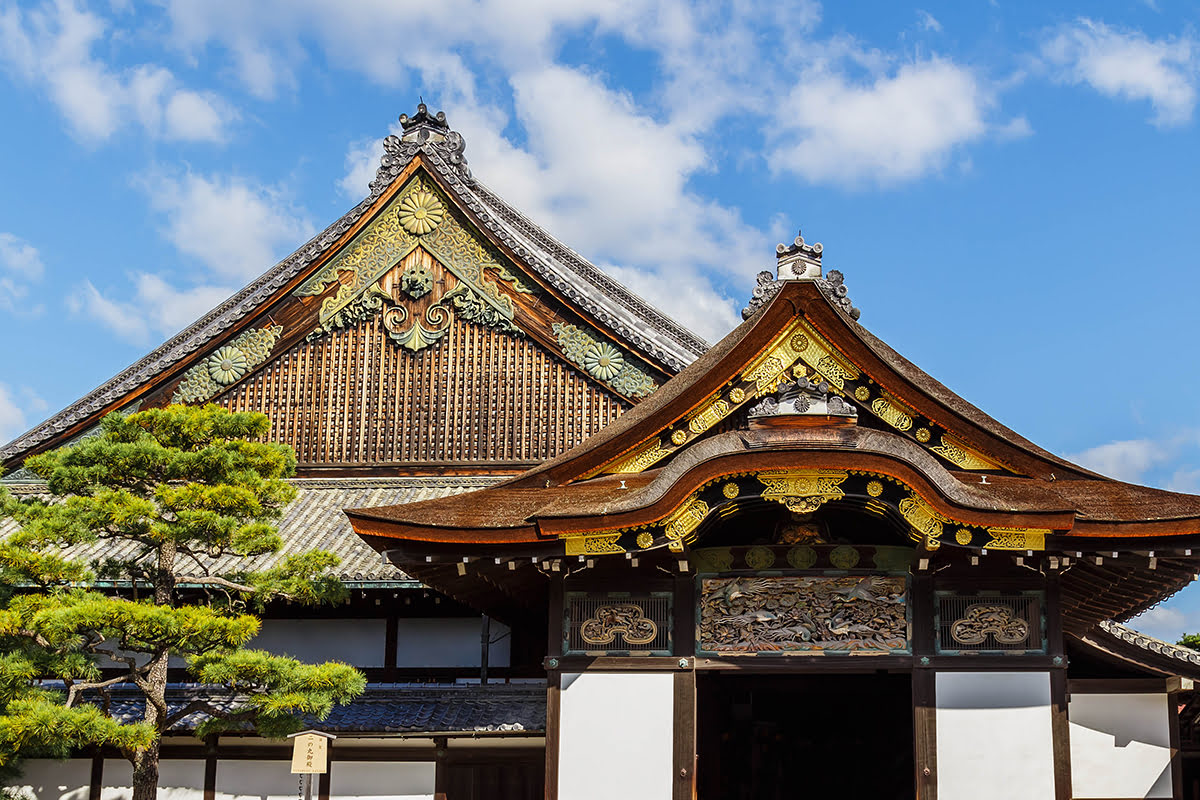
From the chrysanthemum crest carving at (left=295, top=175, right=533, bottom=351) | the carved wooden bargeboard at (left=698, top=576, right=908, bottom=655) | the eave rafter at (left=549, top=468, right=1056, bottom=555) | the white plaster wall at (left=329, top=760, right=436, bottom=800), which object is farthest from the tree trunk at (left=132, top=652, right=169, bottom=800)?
the chrysanthemum crest carving at (left=295, top=175, right=533, bottom=351)

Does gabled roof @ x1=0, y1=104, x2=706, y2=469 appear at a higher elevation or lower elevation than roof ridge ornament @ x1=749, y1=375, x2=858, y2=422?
higher

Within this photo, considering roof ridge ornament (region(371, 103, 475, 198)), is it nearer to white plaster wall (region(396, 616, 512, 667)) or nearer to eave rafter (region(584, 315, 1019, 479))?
white plaster wall (region(396, 616, 512, 667))

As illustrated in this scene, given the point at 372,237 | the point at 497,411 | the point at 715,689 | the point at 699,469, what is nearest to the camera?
the point at 699,469

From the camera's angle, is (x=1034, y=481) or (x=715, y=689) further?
(x=715, y=689)

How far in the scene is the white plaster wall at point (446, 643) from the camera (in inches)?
607

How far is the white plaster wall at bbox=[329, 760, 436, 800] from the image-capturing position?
14.3 metres

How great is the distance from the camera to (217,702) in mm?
14273

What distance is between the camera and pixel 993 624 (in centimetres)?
1125

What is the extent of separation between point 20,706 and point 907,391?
8.97m

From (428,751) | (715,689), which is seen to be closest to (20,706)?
(428,751)

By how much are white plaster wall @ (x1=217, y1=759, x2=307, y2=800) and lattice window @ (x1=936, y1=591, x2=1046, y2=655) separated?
24.9 feet

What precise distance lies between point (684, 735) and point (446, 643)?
16.7 feet

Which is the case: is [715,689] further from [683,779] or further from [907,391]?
[907,391]

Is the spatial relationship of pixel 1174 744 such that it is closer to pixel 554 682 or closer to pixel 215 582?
pixel 554 682
